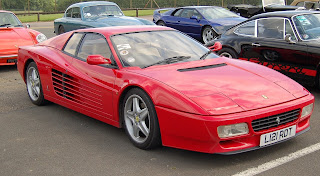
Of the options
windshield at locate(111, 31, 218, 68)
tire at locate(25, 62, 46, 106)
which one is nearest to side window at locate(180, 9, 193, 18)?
tire at locate(25, 62, 46, 106)

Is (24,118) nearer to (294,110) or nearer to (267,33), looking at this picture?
(294,110)

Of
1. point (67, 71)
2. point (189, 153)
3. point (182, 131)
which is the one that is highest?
point (67, 71)

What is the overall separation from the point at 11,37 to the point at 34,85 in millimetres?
4006

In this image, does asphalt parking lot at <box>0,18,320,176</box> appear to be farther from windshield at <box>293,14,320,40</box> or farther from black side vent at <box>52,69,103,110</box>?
windshield at <box>293,14,320,40</box>

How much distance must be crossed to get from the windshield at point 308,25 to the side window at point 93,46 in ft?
11.6

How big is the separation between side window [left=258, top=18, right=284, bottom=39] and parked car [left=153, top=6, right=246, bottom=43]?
5435 millimetres

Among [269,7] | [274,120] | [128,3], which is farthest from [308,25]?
[128,3]

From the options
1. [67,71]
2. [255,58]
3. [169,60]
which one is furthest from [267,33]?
[67,71]

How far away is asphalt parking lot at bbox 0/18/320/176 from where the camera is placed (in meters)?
3.88

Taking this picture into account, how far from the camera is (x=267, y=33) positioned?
7.62m

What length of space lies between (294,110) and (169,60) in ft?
5.08

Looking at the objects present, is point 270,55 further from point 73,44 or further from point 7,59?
point 7,59

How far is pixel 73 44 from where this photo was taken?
578 cm

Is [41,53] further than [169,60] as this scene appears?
Yes
